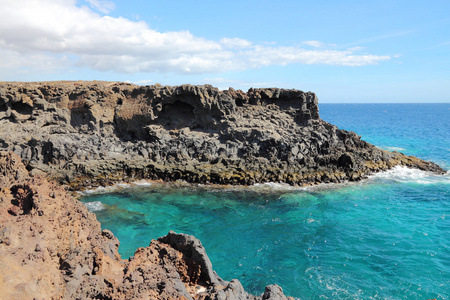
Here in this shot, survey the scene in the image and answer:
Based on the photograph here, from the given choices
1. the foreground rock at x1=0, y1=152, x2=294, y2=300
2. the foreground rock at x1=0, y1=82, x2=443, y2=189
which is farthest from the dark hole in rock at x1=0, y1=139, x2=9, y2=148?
the foreground rock at x1=0, y1=152, x2=294, y2=300

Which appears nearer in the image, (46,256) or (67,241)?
(46,256)

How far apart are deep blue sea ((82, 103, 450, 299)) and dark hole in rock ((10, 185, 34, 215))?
9653 mm

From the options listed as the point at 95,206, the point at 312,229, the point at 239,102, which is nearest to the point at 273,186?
the point at 312,229

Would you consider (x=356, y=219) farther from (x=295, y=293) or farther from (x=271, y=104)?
(x=271, y=104)

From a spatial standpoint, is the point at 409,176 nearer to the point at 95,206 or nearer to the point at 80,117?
the point at 95,206

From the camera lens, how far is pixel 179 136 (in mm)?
34594

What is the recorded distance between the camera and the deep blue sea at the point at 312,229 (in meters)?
15.2

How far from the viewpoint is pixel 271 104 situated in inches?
1502

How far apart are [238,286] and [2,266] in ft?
18.8

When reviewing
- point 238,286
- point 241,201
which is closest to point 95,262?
point 238,286

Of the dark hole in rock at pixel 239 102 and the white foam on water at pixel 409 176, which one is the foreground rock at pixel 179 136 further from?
the white foam on water at pixel 409 176

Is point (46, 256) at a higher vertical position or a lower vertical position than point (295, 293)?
higher

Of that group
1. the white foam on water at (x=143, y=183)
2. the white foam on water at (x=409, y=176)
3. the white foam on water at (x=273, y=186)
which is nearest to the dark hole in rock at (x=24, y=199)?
the white foam on water at (x=143, y=183)

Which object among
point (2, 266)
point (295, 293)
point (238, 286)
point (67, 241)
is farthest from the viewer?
point (295, 293)
